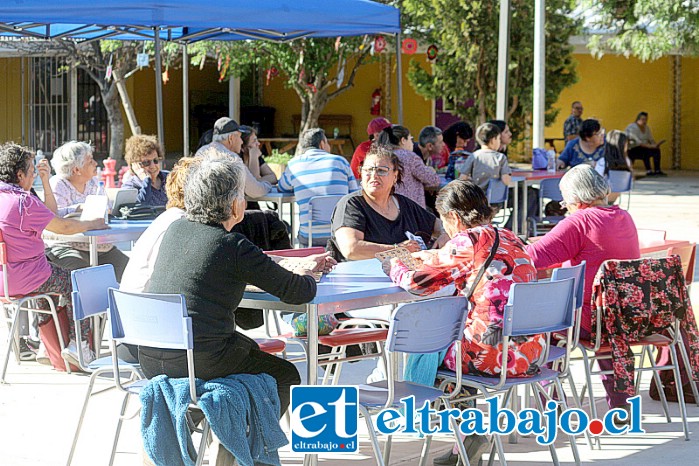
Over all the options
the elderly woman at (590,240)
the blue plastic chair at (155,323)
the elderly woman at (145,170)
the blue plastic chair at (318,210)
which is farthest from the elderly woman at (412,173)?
the blue plastic chair at (155,323)

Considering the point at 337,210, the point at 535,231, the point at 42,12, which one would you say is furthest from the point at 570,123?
the point at 337,210

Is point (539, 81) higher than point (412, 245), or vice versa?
point (539, 81)

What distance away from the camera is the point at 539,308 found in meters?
4.31

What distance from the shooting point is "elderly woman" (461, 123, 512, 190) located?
1014 centimetres

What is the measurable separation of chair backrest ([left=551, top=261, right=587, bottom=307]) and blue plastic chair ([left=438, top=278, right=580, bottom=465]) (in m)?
0.14

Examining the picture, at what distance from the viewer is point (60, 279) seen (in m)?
6.15

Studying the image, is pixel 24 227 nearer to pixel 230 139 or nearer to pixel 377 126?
pixel 230 139

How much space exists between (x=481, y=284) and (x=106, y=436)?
1895 mm

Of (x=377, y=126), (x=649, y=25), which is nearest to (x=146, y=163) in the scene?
(x=377, y=126)

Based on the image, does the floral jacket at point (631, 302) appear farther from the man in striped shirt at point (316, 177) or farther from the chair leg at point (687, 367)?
the man in striped shirt at point (316, 177)

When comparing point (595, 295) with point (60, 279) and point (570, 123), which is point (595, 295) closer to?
point (60, 279)

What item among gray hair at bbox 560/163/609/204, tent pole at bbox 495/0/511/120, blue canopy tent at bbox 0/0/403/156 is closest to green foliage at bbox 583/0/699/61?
tent pole at bbox 495/0/511/120

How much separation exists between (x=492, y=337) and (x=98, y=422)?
2037 millimetres

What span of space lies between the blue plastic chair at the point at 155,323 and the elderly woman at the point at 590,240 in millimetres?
1947
